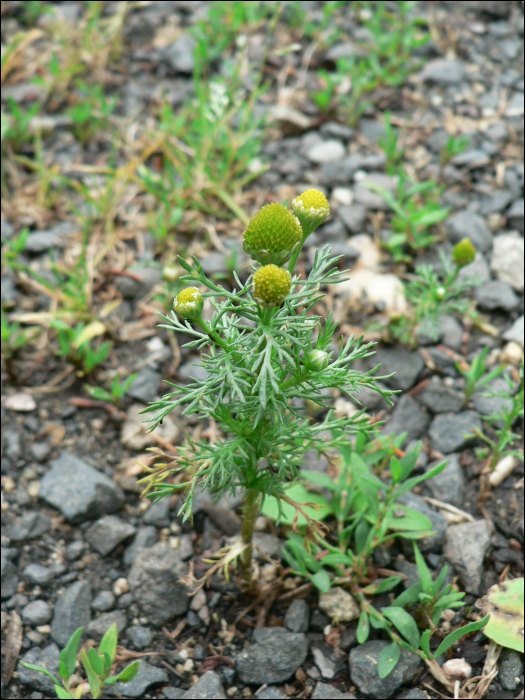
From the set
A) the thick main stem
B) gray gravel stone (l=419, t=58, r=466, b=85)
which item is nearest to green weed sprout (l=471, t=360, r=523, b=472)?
the thick main stem

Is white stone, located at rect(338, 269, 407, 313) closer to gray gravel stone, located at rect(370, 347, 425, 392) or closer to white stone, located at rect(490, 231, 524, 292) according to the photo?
gray gravel stone, located at rect(370, 347, 425, 392)

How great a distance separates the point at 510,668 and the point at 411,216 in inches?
80.9

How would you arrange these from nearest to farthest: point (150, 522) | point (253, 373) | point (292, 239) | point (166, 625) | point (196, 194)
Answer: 1. point (292, 239)
2. point (253, 373)
3. point (166, 625)
4. point (150, 522)
5. point (196, 194)

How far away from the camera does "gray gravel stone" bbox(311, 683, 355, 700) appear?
81.7 inches

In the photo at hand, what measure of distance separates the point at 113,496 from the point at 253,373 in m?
1.13

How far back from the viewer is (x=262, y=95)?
4.05 meters

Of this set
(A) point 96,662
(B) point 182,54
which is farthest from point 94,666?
(B) point 182,54

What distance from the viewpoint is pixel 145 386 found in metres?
2.90

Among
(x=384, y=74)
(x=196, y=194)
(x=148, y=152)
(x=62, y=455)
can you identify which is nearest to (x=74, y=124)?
(x=148, y=152)

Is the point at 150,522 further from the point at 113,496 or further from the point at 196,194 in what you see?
the point at 196,194

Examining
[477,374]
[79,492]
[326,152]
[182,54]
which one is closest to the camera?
[79,492]

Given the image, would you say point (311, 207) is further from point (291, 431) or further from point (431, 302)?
point (431, 302)

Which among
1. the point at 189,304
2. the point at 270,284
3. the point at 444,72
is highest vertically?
the point at 270,284

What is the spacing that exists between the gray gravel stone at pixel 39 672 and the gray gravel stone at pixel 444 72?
3.71 meters
